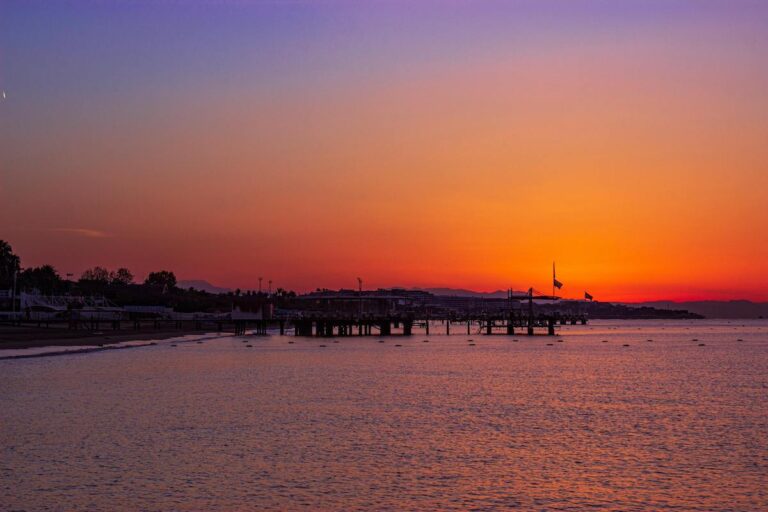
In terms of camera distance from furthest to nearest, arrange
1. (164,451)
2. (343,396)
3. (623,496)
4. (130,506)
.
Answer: (343,396) < (164,451) < (623,496) < (130,506)

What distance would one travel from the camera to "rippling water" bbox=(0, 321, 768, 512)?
874 inches

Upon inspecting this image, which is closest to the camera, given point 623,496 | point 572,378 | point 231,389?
point 623,496

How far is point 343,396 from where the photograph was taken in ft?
163

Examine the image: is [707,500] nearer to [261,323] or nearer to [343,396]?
[343,396]

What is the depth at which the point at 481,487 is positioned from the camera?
76.8 feet

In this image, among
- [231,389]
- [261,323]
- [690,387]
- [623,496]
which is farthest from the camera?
[261,323]

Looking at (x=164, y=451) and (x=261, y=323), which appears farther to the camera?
(x=261, y=323)

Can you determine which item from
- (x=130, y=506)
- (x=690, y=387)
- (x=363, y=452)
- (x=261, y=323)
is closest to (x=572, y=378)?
(x=690, y=387)

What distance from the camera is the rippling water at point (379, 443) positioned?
2220cm

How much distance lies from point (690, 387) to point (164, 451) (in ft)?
136

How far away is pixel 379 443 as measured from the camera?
1229 inches

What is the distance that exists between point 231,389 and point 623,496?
118 ft

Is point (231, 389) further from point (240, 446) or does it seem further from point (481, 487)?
point (481, 487)

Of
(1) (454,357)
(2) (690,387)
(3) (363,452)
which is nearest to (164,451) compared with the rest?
(3) (363,452)
